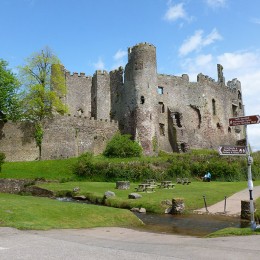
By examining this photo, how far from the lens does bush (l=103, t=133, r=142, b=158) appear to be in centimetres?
4156

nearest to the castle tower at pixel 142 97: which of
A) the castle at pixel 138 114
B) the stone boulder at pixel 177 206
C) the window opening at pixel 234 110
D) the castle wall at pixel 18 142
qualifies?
the castle at pixel 138 114

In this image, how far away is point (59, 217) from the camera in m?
15.7

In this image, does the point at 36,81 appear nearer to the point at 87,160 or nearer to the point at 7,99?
the point at 7,99

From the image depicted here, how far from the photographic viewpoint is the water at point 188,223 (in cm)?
1565

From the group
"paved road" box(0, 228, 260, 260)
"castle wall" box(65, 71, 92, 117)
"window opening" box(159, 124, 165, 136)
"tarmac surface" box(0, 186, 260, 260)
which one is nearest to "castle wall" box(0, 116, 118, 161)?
"castle wall" box(65, 71, 92, 117)

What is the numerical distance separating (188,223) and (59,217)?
6223 millimetres

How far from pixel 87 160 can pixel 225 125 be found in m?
31.0

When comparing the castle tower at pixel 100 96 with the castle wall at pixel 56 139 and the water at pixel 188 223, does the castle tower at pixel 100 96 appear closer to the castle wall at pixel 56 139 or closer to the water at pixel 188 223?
the castle wall at pixel 56 139

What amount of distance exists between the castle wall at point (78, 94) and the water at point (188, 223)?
113 ft

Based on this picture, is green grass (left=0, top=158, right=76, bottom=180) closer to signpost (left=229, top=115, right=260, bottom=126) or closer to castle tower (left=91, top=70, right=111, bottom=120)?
castle tower (left=91, top=70, right=111, bottom=120)

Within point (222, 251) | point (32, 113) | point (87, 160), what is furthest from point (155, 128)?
point (222, 251)

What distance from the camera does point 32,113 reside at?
43.9m

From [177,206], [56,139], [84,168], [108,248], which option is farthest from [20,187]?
[108,248]

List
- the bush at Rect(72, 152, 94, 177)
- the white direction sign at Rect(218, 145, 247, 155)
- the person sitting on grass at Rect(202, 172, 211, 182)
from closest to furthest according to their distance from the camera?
the white direction sign at Rect(218, 145, 247, 155), the person sitting on grass at Rect(202, 172, 211, 182), the bush at Rect(72, 152, 94, 177)
